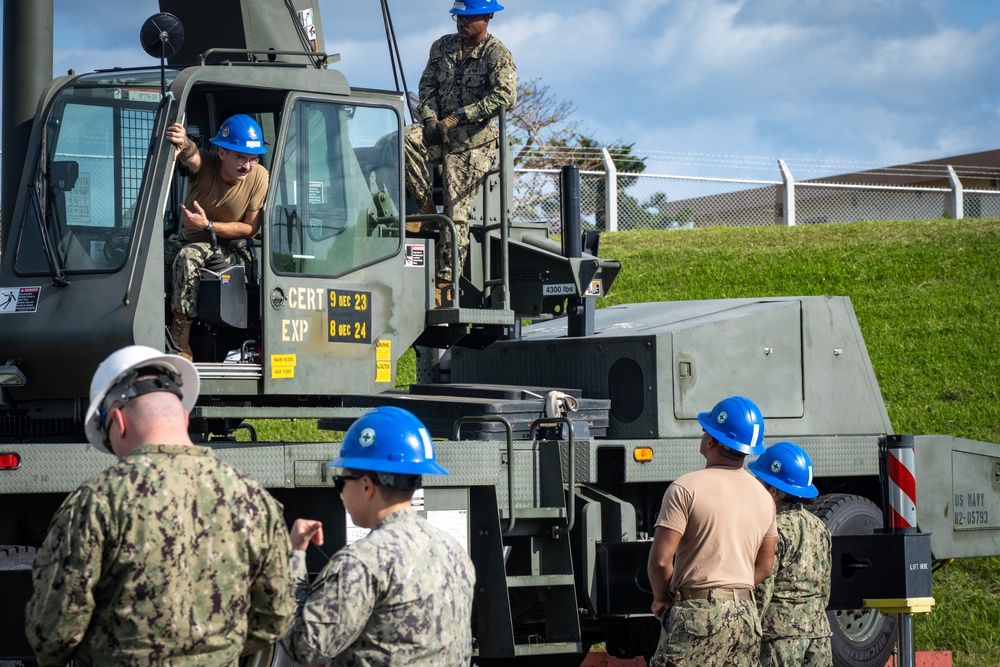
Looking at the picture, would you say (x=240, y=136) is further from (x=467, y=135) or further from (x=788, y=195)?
(x=788, y=195)

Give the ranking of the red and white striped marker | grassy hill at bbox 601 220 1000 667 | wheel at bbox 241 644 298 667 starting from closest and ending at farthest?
wheel at bbox 241 644 298 667 < the red and white striped marker < grassy hill at bbox 601 220 1000 667

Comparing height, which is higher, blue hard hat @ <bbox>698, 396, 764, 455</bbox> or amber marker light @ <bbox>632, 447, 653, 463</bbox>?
blue hard hat @ <bbox>698, 396, 764, 455</bbox>

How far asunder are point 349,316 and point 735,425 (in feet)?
7.40

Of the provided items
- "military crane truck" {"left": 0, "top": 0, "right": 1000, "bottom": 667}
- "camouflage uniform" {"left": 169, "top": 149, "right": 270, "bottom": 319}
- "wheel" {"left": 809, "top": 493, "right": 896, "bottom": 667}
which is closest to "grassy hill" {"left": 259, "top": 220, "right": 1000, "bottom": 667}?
"wheel" {"left": 809, "top": 493, "right": 896, "bottom": 667}

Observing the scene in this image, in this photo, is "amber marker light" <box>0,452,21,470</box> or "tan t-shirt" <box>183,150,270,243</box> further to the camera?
"tan t-shirt" <box>183,150,270,243</box>

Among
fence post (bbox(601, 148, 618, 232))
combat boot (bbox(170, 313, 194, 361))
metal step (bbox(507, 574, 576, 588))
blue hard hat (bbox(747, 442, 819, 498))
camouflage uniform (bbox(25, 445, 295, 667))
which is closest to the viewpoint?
camouflage uniform (bbox(25, 445, 295, 667))

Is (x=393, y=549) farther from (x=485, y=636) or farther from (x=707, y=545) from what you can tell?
(x=485, y=636)

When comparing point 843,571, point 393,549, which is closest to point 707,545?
point 393,549

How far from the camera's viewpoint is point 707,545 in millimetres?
5809

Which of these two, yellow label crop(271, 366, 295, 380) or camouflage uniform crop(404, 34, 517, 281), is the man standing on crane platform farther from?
yellow label crop(271, 366, 295, 380)

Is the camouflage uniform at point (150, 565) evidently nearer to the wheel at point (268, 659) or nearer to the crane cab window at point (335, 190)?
the wheel at point (268, 659)

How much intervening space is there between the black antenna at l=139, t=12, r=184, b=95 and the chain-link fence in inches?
620

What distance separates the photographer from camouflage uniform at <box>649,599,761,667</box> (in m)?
5.77

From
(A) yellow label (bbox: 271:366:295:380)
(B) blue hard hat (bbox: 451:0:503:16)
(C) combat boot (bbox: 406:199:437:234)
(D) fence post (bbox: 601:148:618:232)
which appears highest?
(D) fence post (bbox: 601:148:618:232)
